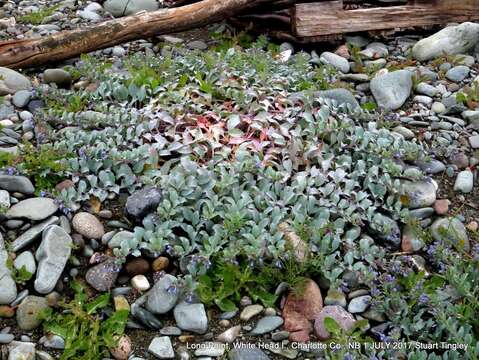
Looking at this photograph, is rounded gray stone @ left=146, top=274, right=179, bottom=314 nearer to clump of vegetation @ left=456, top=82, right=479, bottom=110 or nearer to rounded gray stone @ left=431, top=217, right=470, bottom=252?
rounded gray stone @ left=431, top=217, right=470, bottom=252

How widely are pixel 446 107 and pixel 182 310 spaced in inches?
115

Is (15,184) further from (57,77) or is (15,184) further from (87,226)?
(57,77)

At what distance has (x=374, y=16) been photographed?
634 centimetres

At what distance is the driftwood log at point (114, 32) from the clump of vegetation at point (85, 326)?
2.83 meters

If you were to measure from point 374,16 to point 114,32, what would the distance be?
252 centimetres

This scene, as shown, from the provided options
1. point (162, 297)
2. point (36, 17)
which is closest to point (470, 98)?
point (162, 297)

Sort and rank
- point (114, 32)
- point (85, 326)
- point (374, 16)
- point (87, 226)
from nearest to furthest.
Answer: point (85, 326)
point (87, 226)
point (114, 32)
point (374, 16)

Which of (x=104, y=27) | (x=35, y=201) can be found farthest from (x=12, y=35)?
(x=35, y=201)

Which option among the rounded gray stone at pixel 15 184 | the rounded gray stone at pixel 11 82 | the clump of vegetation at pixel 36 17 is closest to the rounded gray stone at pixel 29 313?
the rounded gray stone at pixel 15 184

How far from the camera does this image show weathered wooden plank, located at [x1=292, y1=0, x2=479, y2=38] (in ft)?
20.1

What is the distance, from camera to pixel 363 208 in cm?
409

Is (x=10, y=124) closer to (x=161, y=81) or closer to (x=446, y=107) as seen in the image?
(x=161, y=81)

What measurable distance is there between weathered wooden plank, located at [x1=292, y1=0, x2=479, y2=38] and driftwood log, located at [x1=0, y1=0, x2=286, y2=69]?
11.5 inches

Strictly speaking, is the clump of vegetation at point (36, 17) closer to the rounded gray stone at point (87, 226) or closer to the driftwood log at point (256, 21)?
the driftwood log at point (256, 21)
